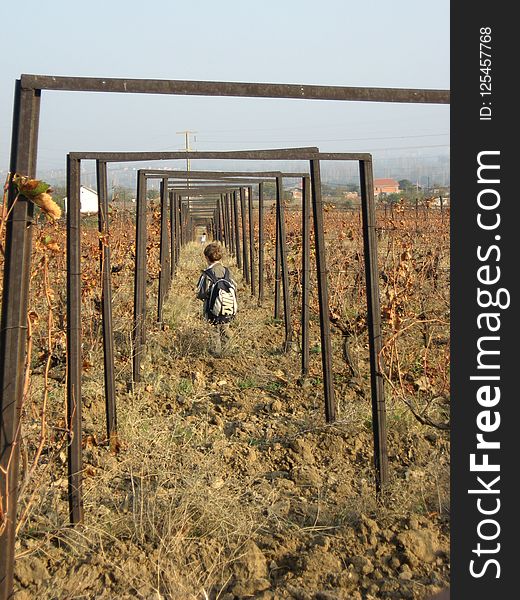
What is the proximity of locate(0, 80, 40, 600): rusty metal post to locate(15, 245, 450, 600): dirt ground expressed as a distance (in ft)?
1.24

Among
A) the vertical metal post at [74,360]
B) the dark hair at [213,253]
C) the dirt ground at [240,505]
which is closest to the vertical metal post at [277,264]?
the dark hair at [213,253]

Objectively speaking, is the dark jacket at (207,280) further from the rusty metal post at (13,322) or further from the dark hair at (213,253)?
the rusty metal post at (13,322)

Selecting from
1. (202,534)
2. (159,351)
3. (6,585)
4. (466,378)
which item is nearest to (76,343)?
(202,534)

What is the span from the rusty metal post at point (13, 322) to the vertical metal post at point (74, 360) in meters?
0.89

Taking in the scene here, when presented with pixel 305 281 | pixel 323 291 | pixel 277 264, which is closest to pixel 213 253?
pixel 305 281

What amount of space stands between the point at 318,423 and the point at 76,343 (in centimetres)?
248

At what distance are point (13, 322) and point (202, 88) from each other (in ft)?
4.13

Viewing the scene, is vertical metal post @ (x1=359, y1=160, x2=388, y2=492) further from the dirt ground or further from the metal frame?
the metal frame

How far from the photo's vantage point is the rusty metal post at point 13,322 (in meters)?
3.17

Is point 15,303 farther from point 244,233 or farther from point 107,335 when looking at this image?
point 244,233

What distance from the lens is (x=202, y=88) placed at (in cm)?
360

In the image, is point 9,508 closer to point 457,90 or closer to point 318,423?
point 457,90

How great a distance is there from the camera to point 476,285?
294 centimetres

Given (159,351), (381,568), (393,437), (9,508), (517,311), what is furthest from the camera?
(159,351)
